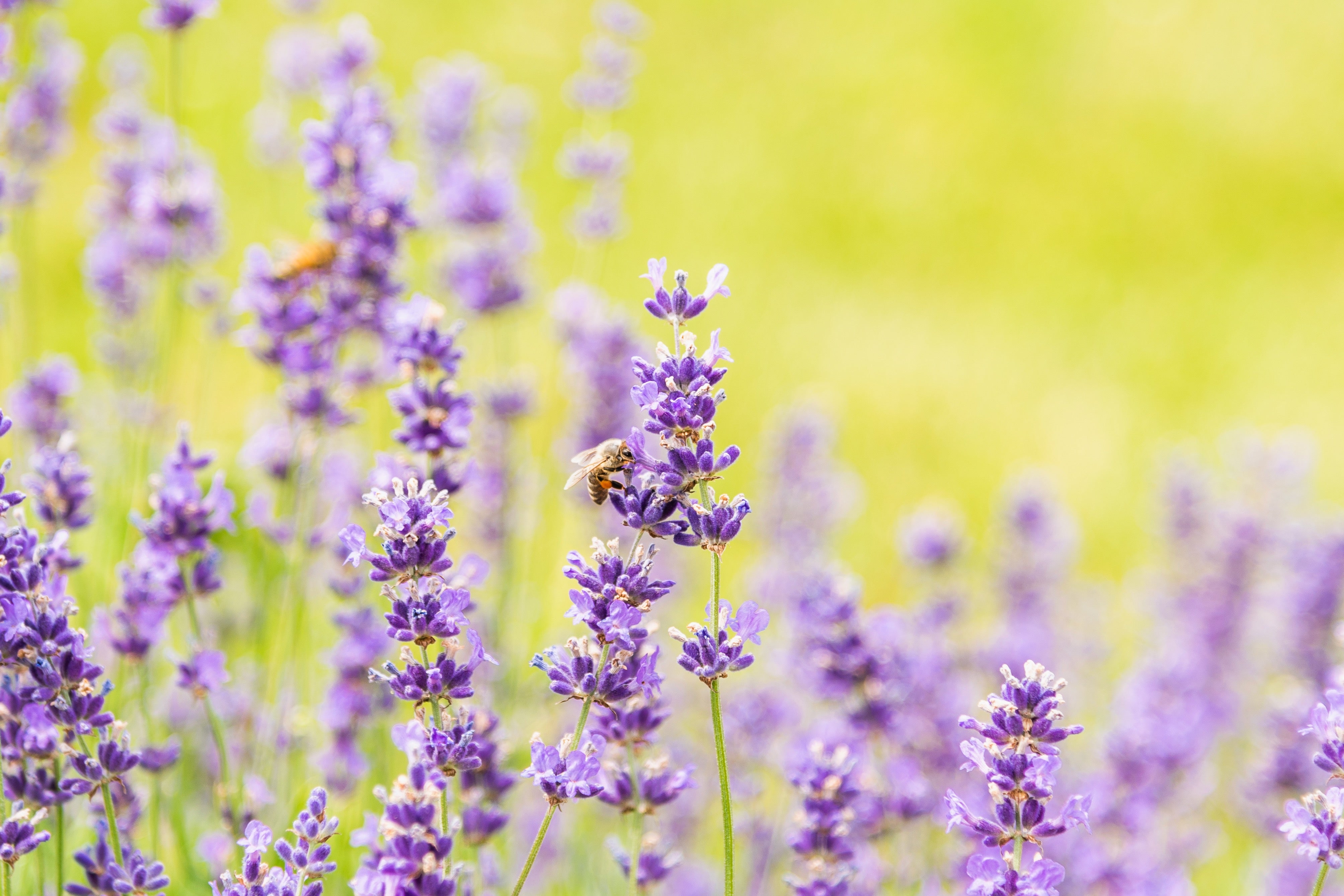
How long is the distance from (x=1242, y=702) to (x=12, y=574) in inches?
170

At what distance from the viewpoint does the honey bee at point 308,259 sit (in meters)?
2.58

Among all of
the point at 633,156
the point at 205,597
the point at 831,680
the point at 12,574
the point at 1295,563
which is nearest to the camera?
the point at 12,574

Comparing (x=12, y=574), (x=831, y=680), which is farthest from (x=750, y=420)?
(x=12, y=574)

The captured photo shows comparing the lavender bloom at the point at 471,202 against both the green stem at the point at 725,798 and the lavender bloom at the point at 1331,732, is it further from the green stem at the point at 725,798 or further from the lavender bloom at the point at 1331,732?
the lavender bloom at the point at 1331,732

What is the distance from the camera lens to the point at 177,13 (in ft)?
9.43

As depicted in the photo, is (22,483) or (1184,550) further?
(1184,550)

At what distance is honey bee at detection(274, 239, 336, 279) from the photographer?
8.46ft

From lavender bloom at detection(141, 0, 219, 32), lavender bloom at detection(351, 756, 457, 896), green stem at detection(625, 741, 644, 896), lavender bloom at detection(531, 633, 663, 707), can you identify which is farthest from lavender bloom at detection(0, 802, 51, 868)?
lavender bloom at detection(141, 0, 219, 32)

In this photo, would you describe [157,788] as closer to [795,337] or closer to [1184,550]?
[1184,550]

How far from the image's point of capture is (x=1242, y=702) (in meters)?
4.60

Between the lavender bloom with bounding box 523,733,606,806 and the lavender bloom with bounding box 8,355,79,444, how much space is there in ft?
6.57

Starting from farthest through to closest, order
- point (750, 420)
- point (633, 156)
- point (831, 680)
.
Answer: point (633, 156) → point (750, 420) → point (831, 680)

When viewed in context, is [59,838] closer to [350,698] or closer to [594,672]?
[594,672]

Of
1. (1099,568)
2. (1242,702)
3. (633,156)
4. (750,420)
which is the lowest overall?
(1242,702)
